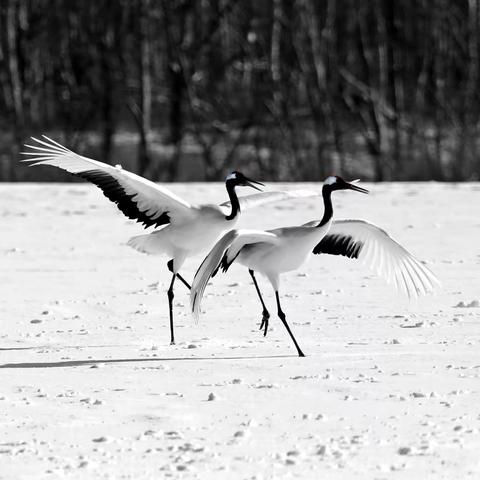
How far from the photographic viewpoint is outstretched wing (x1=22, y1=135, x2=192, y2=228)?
8.32 metres

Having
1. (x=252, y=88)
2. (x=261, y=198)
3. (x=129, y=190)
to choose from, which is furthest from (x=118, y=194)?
(x=252, y=88)

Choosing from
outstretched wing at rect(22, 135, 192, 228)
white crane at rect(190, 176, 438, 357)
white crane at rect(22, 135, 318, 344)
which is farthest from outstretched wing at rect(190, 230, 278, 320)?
outstretched wing at rect(22, 135, 192, 228)

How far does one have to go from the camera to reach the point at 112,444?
5312 millimetres

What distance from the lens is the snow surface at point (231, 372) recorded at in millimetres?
5105

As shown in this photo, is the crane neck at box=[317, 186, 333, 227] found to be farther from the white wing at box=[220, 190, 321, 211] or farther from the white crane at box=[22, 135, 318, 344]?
the white wing at box=[220, 190, 321, 211]

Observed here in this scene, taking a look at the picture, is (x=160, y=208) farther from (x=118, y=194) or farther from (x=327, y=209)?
(x=327, y=209)

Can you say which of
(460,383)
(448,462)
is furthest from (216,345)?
(448,462)

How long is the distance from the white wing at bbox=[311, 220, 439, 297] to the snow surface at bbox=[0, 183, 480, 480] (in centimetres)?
29

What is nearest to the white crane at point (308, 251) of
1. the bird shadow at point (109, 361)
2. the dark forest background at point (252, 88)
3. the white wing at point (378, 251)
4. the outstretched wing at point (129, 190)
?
the white wing at point (378, 251)

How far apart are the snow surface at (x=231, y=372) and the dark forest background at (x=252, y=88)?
11234 millimetres

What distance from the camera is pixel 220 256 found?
23.0 feet

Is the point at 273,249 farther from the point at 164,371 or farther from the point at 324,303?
the point at 324,303

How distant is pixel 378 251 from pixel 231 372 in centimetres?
189

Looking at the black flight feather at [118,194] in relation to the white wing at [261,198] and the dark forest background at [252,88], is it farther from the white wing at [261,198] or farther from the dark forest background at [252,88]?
the dark forest background at [252,88]
